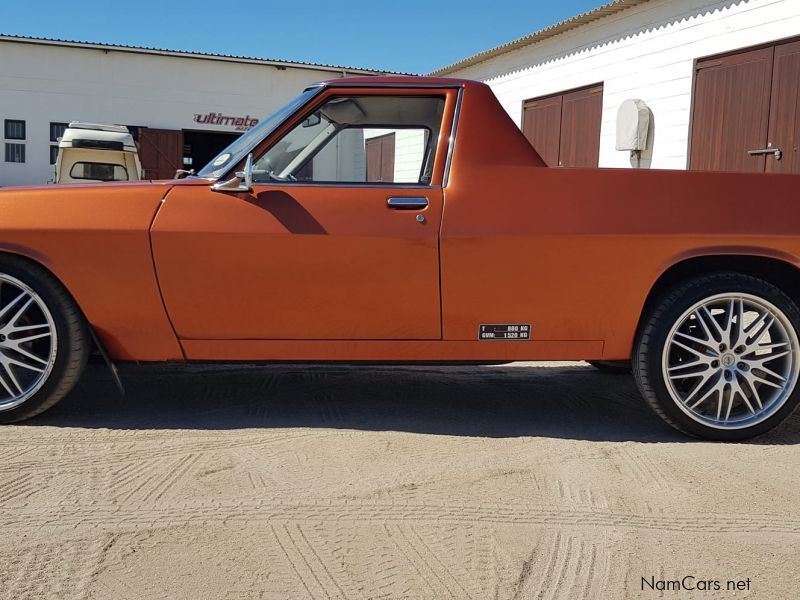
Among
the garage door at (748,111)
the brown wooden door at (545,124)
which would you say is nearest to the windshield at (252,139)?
the garage door at (748,111)

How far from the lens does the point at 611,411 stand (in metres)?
4.09

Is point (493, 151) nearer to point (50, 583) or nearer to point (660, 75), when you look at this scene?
point (50, 583)

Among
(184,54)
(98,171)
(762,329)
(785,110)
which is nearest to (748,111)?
(785,110)

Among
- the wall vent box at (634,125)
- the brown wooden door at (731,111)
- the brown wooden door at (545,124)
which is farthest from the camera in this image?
the brown wooden door at (545,124)

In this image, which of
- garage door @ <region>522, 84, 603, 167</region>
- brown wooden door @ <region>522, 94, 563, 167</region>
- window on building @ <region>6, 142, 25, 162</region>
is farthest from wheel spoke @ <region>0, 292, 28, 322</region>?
window on building @ <region>6, 142, 25, 162</region>

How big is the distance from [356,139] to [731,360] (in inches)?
88.8

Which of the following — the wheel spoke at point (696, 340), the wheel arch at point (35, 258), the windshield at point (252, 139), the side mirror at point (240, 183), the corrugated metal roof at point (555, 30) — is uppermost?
the corrugated metal roof at point (555, 30)

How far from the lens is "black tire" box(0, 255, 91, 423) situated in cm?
338

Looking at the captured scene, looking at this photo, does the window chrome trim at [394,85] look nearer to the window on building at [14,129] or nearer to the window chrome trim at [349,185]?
the window chrome trim at [349,185]

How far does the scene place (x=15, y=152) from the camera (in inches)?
784

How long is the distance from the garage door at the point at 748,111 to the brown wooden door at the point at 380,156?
577 cm

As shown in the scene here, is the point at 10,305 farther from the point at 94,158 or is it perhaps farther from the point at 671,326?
the point at 94,158

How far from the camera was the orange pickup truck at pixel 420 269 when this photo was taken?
337 centimetres

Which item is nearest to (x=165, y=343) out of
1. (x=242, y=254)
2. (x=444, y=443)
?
(x=242, y=254)
